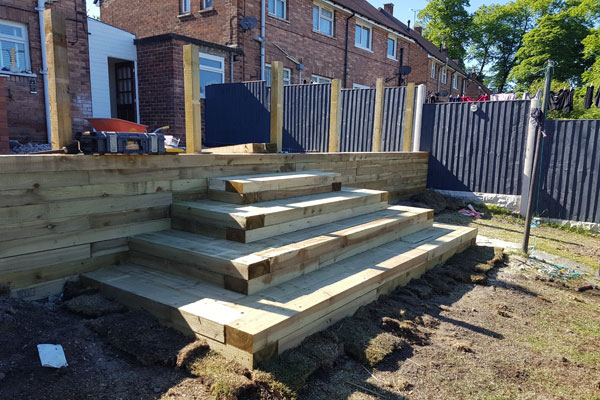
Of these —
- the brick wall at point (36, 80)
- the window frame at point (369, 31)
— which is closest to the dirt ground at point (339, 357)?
the brick wall at point (36, 80)

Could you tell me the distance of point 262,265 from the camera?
2895 mm

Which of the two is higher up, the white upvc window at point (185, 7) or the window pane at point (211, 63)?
the white upvc window at point (185, 7)

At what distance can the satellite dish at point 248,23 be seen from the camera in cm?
1192

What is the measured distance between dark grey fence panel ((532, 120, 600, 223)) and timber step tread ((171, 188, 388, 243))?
5.51 meters

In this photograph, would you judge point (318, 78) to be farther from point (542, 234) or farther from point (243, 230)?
point (243, 230)

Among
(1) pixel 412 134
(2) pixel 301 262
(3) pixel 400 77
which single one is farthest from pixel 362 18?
(2) pixel 301 262

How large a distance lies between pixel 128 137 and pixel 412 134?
752 cm

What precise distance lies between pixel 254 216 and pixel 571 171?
7053 millimetres

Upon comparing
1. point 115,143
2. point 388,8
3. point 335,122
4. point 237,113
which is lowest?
point 115,143

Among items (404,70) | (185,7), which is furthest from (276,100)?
(404,70)

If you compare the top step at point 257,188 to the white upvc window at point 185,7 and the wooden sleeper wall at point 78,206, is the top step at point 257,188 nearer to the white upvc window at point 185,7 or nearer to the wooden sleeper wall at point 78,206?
the wooden sleeper wall at point 78,206

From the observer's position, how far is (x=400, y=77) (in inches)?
781

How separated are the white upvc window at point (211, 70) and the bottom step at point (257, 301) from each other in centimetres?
891

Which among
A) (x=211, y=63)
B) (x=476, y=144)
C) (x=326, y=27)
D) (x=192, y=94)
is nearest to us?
(x=192, y=94)
